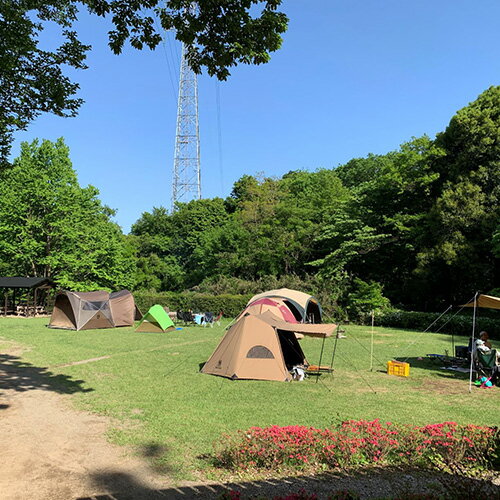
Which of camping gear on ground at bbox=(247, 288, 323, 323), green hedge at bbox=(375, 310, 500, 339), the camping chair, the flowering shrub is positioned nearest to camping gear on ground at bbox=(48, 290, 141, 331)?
camping gear on ground at bbox=(247, 288, 323, 323)

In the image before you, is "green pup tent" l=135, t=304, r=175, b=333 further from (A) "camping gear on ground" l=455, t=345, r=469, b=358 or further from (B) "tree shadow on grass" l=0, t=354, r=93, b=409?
(A) "camping gear on ground" l=455, t=345, r=469, b=358

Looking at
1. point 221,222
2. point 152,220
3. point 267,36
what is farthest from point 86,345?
point 152,220

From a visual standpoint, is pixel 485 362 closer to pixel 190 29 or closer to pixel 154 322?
pixel 190 29

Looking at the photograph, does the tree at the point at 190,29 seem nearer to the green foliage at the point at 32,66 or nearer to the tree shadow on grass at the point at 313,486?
the green foliage at the point at 32,66

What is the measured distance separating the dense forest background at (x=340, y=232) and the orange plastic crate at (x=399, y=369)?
12677mm

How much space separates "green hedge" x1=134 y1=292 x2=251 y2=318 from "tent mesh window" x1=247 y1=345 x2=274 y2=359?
707 inches

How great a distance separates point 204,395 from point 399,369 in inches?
221

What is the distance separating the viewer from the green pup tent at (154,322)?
20414 mm

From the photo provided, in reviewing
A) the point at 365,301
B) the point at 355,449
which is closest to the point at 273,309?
the point at 355,449

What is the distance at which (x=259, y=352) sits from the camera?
33.7 feet

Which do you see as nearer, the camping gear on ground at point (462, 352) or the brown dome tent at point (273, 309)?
the camping gear on ground at point (462, 352)

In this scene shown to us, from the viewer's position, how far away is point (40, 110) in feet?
29.5

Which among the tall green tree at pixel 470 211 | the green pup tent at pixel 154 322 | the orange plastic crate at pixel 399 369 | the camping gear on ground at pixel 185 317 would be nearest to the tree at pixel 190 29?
the orange plastic crate at pixel 399 369

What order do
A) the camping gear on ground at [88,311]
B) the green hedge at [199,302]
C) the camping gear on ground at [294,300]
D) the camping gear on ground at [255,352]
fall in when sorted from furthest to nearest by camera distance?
1. the green hedge at [199,302]
2. the camping gear on ground at [88,311]
3. the camping gear on ground at [294,300]
4. the camping gear on ground at [255,352]
